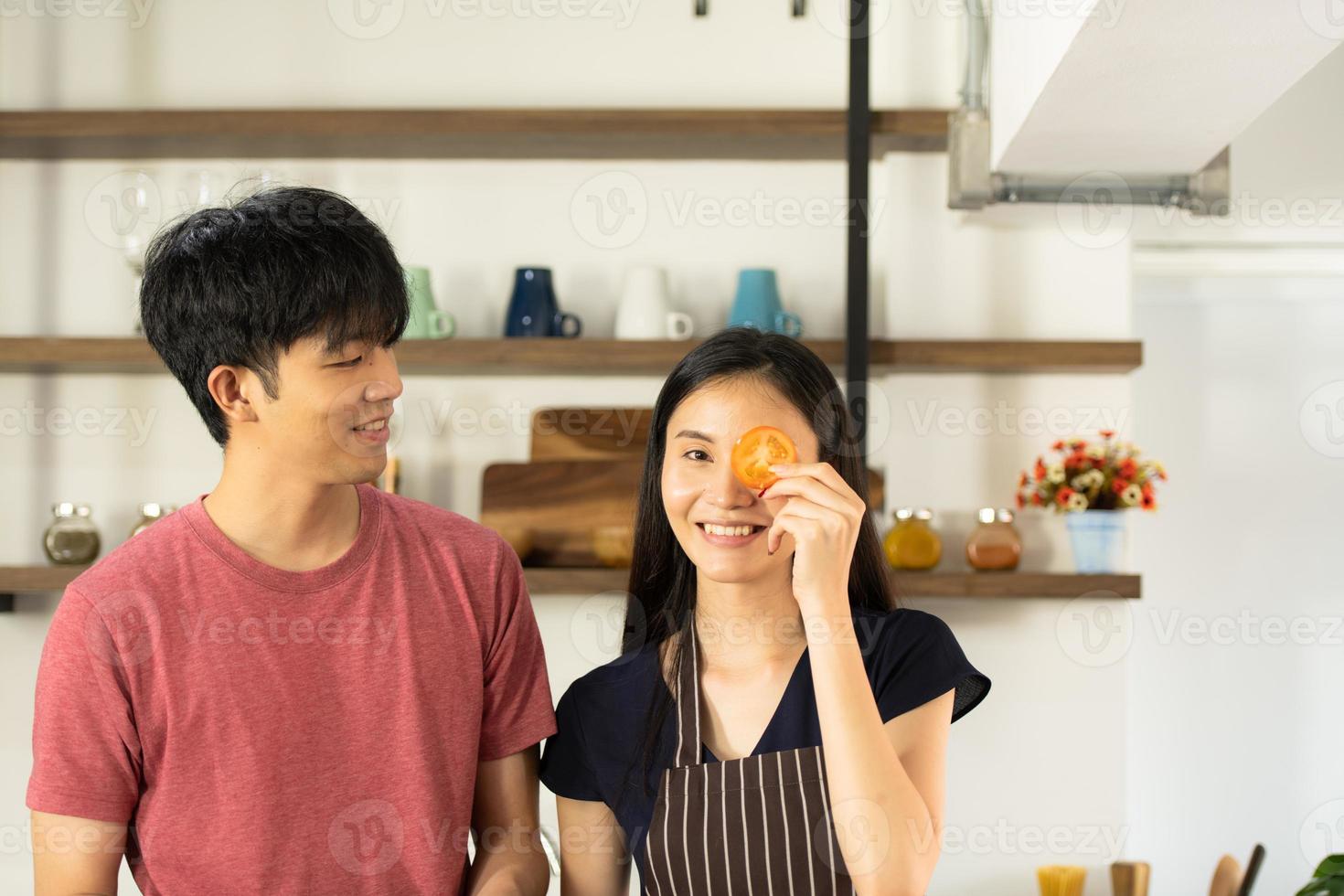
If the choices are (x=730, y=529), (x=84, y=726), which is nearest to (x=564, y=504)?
(x=730, y=529)

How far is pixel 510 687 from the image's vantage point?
140 centimetres

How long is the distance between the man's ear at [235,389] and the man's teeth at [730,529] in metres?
0.53

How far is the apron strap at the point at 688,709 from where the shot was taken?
4.50 ft

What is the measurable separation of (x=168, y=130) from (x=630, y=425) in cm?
119

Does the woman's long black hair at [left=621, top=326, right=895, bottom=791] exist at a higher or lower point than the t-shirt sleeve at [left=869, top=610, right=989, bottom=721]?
higher

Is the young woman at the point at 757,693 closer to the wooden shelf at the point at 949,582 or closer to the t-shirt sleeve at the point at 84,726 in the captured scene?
the t-shirt sleeve at the point at 84,726

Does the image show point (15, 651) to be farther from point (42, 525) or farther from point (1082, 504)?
point (1082, 504)

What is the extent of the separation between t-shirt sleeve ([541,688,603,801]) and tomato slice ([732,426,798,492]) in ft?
1.20

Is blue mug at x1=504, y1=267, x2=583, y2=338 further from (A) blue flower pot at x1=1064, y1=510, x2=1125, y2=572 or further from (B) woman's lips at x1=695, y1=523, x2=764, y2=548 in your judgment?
(B) woman's lips at x1=695, y1=523, x2=764, y2=548

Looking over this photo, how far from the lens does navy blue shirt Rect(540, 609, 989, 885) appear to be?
1351mm

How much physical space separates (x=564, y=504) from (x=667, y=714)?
112 cm

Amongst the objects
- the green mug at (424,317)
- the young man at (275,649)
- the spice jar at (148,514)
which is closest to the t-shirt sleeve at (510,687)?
the young man at (275,649)

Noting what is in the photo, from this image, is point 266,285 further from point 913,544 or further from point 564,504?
point 913,544

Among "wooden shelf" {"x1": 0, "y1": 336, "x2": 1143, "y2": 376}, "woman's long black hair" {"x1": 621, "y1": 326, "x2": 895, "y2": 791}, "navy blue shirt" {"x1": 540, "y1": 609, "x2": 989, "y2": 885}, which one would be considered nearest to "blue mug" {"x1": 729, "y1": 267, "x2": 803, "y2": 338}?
"wooden shelf" {"x1": 0, "y1": 336, "x2": 1143, "y2": 376}
